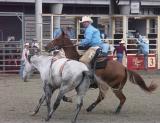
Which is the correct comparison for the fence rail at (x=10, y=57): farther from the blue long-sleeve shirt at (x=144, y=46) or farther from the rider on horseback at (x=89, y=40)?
the rider on horseback at (x=89, y=40)

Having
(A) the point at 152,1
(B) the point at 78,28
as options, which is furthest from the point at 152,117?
(A) the point at 152,1

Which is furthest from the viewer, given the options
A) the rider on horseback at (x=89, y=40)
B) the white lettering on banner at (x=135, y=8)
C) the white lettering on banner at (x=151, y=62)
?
the white lettering on banner at (x=135, y=8)

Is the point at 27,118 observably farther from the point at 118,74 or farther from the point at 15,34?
the point at 15,34

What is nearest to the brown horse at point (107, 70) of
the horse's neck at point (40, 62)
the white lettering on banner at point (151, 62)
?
the horse's neck at point (40, 62)

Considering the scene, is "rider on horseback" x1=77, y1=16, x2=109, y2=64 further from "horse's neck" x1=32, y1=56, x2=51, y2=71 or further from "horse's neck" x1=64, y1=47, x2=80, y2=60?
"horse's neck" x1=32, y1=56, x2=51, y2=71

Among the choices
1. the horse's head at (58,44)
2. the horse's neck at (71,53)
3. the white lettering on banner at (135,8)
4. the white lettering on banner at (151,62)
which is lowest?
the white lettering on banner at (151,62)

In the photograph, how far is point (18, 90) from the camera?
1912 cm

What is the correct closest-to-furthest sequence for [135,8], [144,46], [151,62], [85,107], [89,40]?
[89,40], [85,107], [144,46], [151,62], [135,8]

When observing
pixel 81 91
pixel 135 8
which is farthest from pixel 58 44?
pixel 135 8

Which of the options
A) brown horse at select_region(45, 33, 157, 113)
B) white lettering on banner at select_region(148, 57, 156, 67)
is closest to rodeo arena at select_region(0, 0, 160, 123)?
brown horse at select_region(45, 33, 157, 113)

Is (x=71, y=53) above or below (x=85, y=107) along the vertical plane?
above

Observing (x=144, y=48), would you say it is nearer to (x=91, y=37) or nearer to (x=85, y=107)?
(x=85, y=107)

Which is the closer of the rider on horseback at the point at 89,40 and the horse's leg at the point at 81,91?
the horse's leg at the point at 81,91

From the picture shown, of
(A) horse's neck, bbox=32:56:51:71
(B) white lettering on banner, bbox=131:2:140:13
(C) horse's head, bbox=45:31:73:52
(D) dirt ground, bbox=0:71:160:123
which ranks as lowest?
(D) dirt ground, bbox=0:71:160:123
